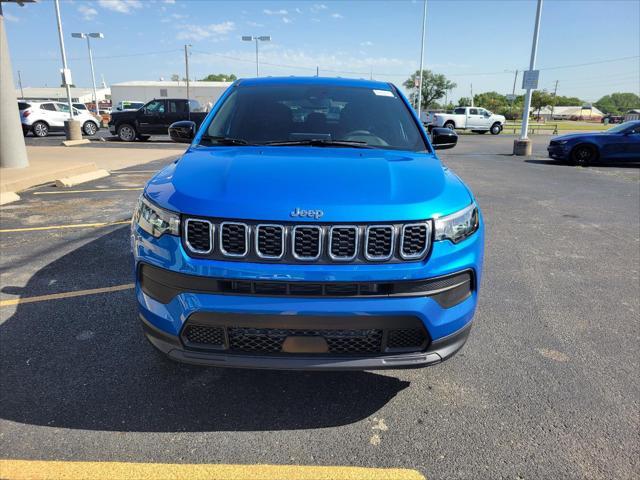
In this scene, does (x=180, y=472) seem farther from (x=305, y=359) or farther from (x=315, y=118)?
(x=315, y=118)

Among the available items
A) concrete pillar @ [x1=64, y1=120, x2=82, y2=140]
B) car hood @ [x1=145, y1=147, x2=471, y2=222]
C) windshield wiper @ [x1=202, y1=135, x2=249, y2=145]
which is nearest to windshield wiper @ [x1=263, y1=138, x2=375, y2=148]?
windshield wiper @ [x1=202, y1=135, x2=249, y2=145]

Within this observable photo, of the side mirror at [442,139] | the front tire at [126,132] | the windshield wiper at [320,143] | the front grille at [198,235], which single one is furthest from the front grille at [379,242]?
the front tire at [126,132]

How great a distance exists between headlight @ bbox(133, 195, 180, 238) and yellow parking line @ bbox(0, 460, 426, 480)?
1.07 meters

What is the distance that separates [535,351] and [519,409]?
0.75m

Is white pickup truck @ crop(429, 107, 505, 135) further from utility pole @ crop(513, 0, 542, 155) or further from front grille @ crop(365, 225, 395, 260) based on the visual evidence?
front grille @ crop(365, 225, 395, 260)

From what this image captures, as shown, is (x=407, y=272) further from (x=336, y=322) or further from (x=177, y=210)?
(x=177, y=210)

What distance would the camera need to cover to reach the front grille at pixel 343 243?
206 cm

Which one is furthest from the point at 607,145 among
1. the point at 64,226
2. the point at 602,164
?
the point at 64,226

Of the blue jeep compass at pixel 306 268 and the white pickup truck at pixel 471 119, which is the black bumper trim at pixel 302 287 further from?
the white pickup truck at pixel 471 119

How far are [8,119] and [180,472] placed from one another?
10.7 m

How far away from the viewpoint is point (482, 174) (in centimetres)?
1211

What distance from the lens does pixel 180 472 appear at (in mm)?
2090

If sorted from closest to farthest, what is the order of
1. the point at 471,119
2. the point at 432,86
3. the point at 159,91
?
the point at 471,119
the point at 159,91
the point at 432,86

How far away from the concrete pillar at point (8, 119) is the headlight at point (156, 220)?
32.4 ft
